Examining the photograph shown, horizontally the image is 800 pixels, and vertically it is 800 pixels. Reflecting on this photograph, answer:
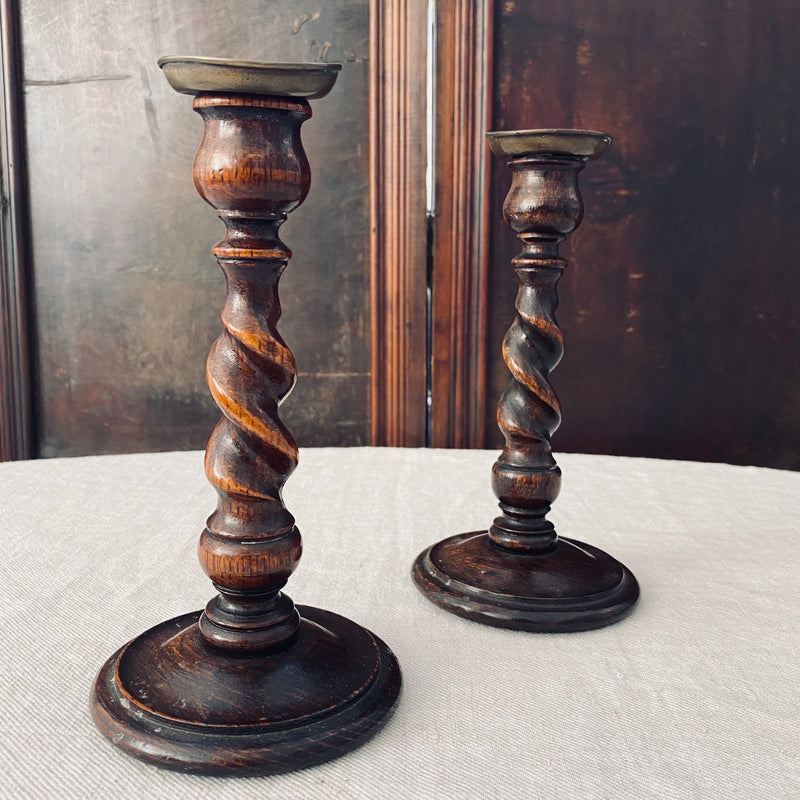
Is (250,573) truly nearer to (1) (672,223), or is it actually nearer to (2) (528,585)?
(2) (528,585)

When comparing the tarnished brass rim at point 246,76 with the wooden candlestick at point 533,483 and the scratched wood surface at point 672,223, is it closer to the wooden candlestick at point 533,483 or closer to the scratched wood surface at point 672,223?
the wooden candlestick at point 533,483

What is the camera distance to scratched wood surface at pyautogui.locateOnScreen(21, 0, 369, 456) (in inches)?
66.8

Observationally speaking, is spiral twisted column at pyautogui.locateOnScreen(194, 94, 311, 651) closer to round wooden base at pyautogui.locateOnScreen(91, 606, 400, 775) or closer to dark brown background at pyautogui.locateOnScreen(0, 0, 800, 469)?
round wooden base at pyautogui.locateOnScreen(91, 606, 400, 775)

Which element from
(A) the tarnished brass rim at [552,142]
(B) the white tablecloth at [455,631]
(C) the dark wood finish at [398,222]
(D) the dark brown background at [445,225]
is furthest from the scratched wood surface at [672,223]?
(A) the tarnished brass rim at [552,142]

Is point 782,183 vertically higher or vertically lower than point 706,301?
higher

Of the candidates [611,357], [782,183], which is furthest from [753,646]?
[782,183]

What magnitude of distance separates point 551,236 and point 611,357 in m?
1.03

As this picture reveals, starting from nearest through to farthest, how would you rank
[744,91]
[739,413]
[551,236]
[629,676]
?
[629,676], [551,236], [744,91], [739,413]

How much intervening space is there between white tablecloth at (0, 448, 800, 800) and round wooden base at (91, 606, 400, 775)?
0.01 metres

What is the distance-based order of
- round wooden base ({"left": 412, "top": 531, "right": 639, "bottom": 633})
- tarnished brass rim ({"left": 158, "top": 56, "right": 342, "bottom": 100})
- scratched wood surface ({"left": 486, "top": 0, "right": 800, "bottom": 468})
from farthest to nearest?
scratched wood surface ({"left": 486, "top": 0, "right": 800, "bottom": 468})
round wooden base ({"left": 412, "top": 531, "right": 639, "bottom": 633})
tarnished brass rim ({"left": 158, "top": 56, "right": 342, "bottom": 100})

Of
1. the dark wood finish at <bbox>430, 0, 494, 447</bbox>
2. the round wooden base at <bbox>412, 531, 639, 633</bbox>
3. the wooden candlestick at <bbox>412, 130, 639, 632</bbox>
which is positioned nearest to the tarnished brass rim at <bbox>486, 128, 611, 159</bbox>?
the wooden candlestick at <bbox>412, 130, 639, 632</bbox>

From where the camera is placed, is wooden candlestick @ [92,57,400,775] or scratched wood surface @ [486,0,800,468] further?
scratched wood surface @ [486,0,800,468]

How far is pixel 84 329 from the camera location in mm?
1825

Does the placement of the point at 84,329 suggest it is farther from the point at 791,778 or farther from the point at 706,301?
the point at 791,778
